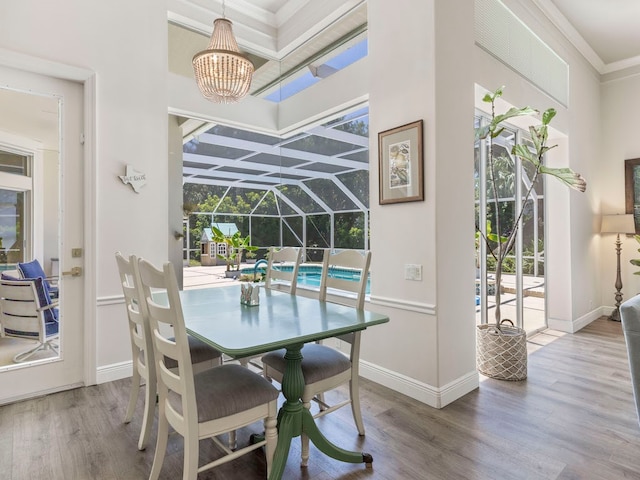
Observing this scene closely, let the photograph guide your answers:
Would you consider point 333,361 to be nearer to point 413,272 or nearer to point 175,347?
point 175,347

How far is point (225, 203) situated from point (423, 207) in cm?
354

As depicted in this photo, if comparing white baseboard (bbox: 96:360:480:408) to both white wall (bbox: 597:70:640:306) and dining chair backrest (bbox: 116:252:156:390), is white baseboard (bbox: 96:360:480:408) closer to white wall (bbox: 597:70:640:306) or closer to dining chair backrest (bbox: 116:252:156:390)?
dining chair backrest (bbox: 116:252:156:390)

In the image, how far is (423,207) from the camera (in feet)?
8.86

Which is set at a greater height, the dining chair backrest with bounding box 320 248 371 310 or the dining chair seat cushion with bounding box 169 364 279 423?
the dining chair backrest with bounding box 320 248 371 310

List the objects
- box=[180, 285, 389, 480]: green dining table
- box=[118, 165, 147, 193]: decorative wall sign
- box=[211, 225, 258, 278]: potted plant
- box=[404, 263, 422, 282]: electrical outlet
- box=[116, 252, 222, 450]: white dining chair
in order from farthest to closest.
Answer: box=[211, 225, 258, 278]: potted plant, box=[118, 165, 147, 193]: decorative wall sign, box=[404, 263, 422, 282]: electrical outlet, box=[116, 252, 222, 450]: white dining chair, box=[180, 285, 389, 480]: green dining table

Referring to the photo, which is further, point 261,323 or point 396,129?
point 396,129

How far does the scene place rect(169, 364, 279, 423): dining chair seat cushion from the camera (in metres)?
1.57

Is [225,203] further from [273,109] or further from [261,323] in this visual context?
[261,323]

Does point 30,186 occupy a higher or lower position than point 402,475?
higher

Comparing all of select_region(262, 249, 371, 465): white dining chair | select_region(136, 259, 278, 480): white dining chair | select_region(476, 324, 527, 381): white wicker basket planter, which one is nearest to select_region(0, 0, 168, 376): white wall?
select_region(136, 259, 278, 480): white dining chair

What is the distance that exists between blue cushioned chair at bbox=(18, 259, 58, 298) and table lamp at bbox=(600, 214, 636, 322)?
264 inches

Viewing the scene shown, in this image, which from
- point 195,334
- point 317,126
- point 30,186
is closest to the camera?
point 195,334

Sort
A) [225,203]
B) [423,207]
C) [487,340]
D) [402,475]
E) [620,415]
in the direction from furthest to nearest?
1. [225,203]
2. [487,340]
3. [423,207]
4. [620,415]
5. [402,475]

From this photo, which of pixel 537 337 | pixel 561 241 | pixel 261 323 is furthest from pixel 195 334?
pixel 561 241
